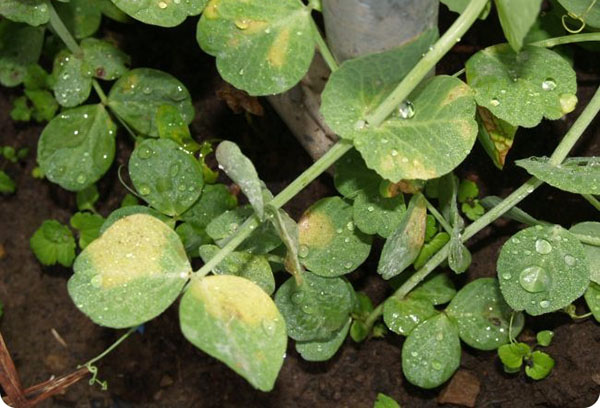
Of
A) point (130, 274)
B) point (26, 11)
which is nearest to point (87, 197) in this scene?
point (26, 11)

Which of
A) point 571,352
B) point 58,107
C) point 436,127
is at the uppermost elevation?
point 436,127

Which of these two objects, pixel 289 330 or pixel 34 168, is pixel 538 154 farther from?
pixel 34 168

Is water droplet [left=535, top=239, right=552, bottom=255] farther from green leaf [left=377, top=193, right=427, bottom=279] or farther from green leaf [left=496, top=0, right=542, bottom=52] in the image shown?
green leaf [left=496, top=0, right=542, bottom=52]

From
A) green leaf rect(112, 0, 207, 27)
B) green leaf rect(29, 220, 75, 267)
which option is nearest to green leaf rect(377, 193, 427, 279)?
green leaf rect(112, 0, 207, 27)

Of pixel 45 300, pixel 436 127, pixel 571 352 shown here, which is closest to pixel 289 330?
pixel 436 127

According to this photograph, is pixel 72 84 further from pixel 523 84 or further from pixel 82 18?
→ pixel 523 84

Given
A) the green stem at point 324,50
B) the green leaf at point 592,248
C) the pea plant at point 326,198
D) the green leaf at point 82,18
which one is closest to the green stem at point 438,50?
the pea plant at point 326,198
